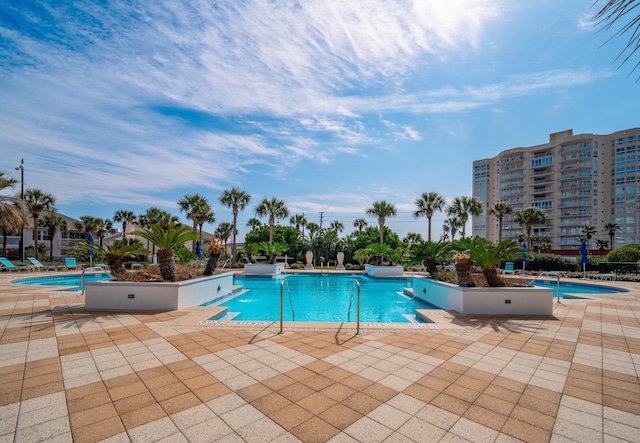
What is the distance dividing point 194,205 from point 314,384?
32.3 m

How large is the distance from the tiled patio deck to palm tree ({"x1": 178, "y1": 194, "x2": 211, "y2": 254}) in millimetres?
27735

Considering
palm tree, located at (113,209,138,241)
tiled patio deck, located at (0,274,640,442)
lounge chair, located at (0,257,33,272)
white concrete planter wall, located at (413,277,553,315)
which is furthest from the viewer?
palm tree, located at (113,209,138,241)

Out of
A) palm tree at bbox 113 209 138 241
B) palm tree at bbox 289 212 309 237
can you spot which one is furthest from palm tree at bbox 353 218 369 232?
palm tree at bbox 113 209 138 241

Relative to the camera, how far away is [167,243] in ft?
32.6

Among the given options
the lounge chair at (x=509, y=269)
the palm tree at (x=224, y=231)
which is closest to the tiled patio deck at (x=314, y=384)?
the lounge chair at (x=509, y=269)

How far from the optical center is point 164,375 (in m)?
4.02

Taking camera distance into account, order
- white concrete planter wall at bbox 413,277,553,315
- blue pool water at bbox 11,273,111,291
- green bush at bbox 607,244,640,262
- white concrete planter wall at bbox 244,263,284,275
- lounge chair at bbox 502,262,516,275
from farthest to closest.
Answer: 1. lounge chair at bbox 502,262,516,275
2. white concrete planter wall at bbox 244,263,284,275
3. green bush at bbox 607,244,640,262
4. blue pool water at bbox 11,273,111,291
5. white concrete planter wall at bbox 413,277,553,315

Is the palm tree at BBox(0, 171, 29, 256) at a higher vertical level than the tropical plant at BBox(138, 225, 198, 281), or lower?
higher

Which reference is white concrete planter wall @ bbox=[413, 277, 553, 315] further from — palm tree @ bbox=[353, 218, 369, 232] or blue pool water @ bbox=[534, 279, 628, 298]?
palm tree @ bbox=[353, 218, 369, 232]

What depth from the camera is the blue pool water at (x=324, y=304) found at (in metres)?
10.1

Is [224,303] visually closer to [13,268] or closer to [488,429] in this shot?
[488,429]

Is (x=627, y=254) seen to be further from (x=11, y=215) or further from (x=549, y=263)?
(x=11, y=215)

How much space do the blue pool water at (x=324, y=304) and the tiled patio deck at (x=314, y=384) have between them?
3727 millimetres

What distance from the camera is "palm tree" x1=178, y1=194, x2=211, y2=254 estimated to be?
108ft
